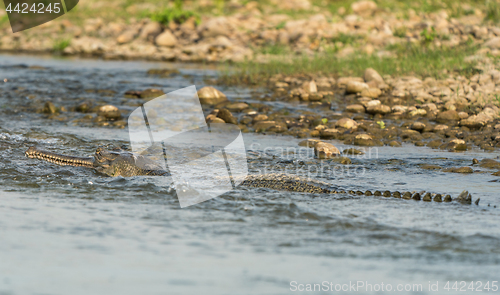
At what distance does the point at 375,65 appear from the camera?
11.5m

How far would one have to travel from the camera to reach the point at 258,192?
5141 mm

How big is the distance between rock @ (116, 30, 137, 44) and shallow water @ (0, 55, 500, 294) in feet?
40.4

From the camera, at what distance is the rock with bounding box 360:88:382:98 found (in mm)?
9852

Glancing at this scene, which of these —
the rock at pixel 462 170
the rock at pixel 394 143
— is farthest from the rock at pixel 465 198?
the rock at pixel 394 143

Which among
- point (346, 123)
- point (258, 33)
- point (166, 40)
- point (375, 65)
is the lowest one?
point (346, 123)

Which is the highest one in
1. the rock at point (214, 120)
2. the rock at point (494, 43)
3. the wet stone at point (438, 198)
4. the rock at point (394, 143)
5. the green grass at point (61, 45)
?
the rock at point (494, 43)

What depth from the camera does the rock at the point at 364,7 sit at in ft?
64.3

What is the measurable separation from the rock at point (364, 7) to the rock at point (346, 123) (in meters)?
12.5

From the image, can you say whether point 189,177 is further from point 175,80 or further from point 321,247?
point 175,80

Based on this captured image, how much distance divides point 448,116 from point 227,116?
3561 millimetres

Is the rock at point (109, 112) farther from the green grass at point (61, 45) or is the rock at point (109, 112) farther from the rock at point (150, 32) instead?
the green grass at point (61, 45)

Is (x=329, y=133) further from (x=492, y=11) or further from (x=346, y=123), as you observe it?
(x=492, y=11)

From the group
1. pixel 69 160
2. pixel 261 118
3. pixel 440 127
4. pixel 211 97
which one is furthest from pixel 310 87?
pixel 69 160

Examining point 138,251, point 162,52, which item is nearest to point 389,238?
point 138,251
